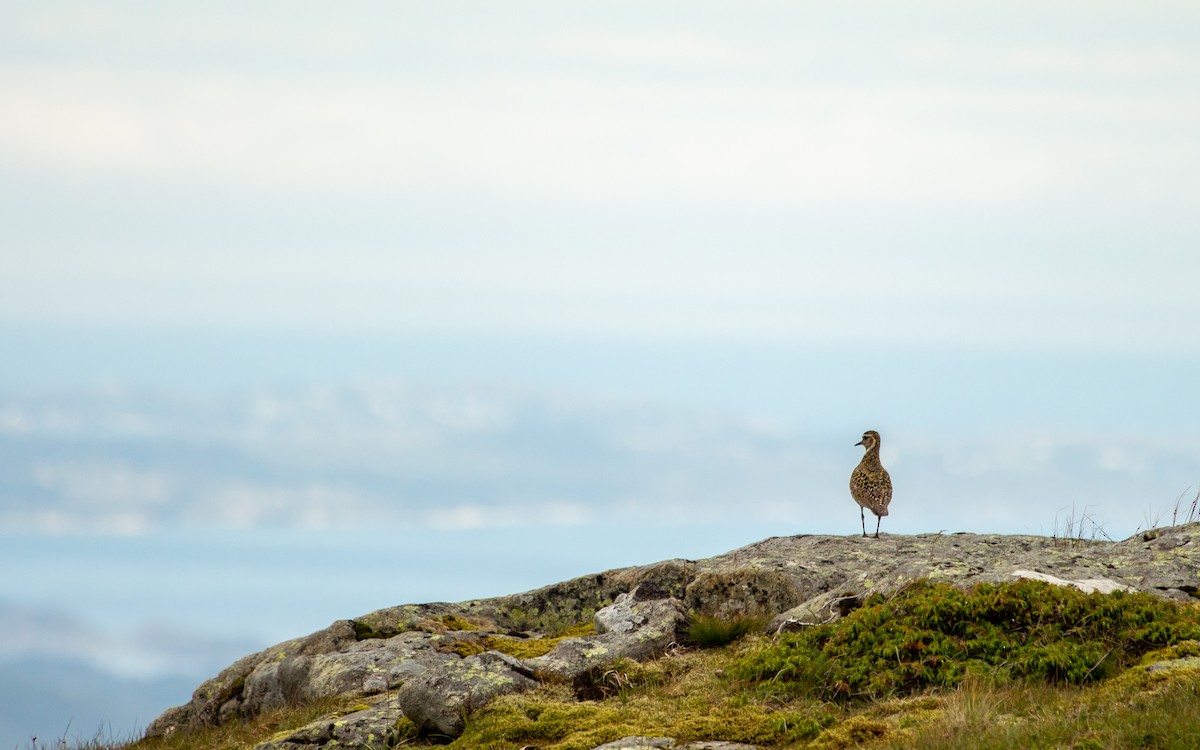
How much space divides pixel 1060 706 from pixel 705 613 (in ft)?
18.2

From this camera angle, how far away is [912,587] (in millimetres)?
13203

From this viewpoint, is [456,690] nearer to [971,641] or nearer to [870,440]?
[971,641]

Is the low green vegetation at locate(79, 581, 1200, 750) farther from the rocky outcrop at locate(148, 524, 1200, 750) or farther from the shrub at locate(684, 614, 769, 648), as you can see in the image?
the rocky outcrop at locate(148, 524, 1200, 750)

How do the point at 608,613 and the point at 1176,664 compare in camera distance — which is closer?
the point at 1176,664

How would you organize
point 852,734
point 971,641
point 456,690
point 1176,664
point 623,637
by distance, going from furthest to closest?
1. point 623,637
2. point 971,641
3. point 456,690
4. point 1176,664
5. point 852,734

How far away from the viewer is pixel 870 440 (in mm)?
20156

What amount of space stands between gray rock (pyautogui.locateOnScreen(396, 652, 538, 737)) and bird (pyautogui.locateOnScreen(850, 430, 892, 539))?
887 cm

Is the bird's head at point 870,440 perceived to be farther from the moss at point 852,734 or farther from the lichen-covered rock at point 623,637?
the moss at point 852,734

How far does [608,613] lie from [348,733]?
357 cm

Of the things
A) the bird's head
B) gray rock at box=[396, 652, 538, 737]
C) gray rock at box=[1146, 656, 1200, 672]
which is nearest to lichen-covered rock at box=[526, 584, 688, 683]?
gray rock at box=[396, 652, 538, 737]

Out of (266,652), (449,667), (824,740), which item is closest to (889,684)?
(824,740)

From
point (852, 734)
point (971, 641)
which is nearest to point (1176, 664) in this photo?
point (971, 641)

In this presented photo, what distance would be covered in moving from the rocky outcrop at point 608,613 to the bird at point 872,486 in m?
0.66

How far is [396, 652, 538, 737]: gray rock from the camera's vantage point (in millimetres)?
11391
